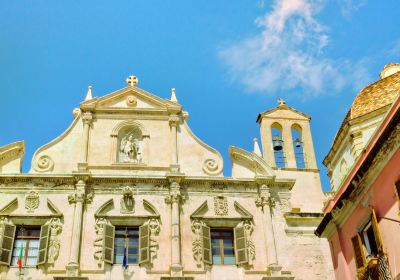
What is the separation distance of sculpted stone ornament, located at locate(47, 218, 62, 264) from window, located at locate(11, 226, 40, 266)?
0.48 meters

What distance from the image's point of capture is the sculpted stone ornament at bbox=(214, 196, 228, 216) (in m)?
20.4

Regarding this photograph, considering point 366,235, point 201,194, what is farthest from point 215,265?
point 366,235

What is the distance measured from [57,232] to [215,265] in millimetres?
5091

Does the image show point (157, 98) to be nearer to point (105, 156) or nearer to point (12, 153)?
point (105, 156)

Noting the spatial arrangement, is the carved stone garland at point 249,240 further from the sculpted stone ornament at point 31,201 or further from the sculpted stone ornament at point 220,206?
the sculpted stone ornament at point 31,201

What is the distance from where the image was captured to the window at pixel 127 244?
1925 cm

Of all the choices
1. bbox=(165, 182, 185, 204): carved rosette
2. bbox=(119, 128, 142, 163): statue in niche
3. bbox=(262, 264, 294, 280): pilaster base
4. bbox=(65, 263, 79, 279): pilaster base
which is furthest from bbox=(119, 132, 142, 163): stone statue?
bbox=(262, 264, 294, 280): pilaster base

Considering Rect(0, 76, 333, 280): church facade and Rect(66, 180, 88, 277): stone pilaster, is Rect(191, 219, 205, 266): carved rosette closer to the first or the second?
Rect(0, 76, 333, 280): church facade

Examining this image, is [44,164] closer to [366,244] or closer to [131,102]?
[131,102]

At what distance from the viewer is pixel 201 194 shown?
2072cm

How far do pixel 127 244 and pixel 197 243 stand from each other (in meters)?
2.23

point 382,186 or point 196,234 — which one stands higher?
point 196,234

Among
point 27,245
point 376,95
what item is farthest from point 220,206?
point 376,95

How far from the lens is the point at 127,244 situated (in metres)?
19.5
